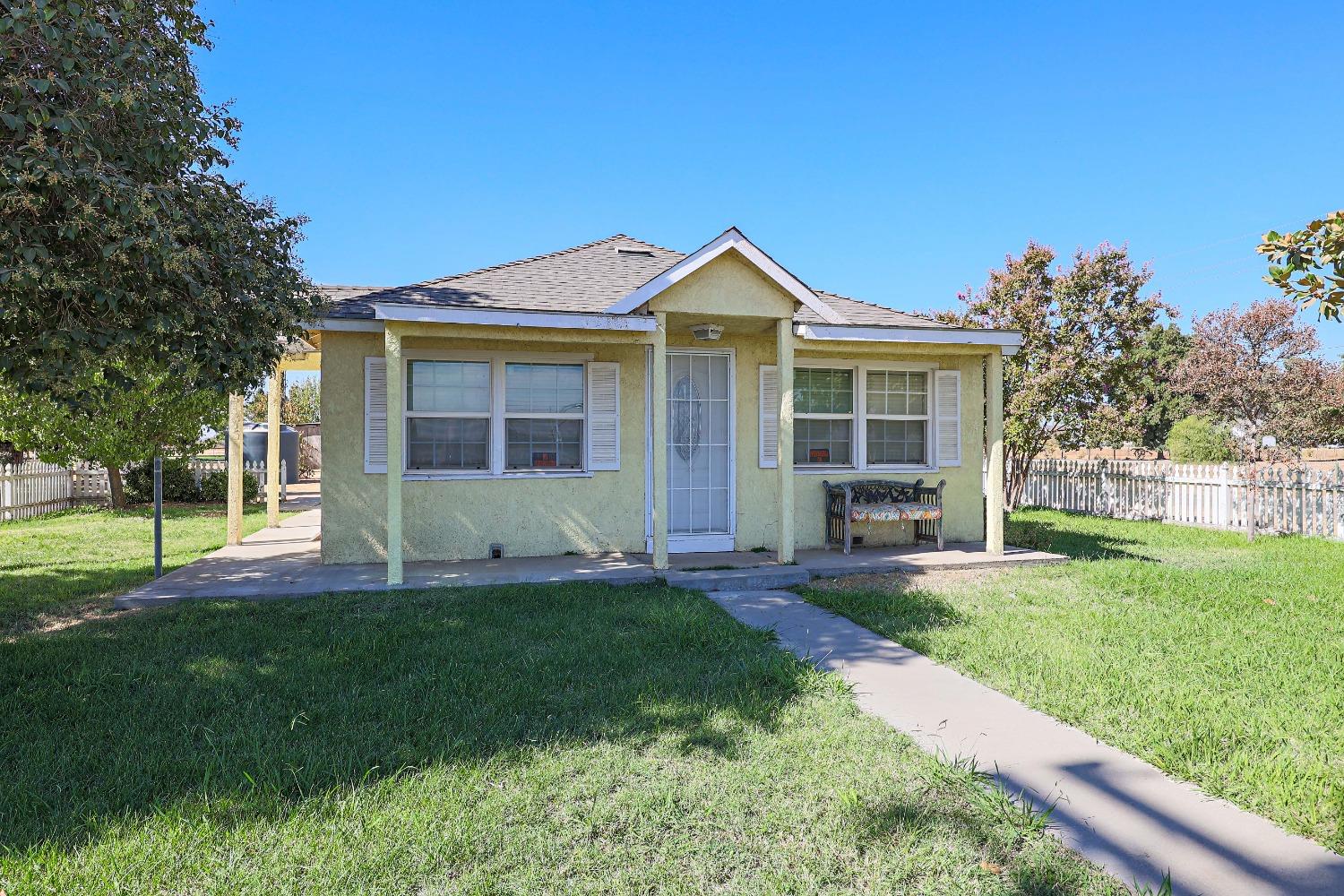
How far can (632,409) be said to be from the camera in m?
8.95

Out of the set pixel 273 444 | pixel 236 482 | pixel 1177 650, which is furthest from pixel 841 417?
pixel 273 444

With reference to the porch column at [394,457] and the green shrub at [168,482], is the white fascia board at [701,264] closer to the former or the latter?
the porch column at [394,457]

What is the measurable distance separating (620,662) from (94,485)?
18763 mm

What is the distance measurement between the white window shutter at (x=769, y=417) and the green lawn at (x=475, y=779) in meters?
4.30

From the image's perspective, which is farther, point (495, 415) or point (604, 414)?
point (604, 414)

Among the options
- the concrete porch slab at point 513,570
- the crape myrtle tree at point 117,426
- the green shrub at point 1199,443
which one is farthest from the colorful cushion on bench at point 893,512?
the green shrub at point 1199,443

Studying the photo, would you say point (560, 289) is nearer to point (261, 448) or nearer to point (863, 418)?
point (863, 418)

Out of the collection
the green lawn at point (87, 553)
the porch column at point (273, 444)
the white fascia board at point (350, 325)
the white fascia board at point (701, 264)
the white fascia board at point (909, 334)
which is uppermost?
the white fascia board at point (701, 264)

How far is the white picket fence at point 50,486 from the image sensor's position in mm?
14172

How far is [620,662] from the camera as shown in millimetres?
4801

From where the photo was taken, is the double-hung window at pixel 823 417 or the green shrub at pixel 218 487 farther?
the green shrub at pixel 218 487

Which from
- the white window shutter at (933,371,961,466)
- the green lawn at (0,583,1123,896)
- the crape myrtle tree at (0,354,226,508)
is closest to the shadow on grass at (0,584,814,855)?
the green lawn at (0,583,1123,896)

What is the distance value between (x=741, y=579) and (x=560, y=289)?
4.23 metres

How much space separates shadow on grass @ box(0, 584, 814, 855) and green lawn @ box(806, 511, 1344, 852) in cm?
158
